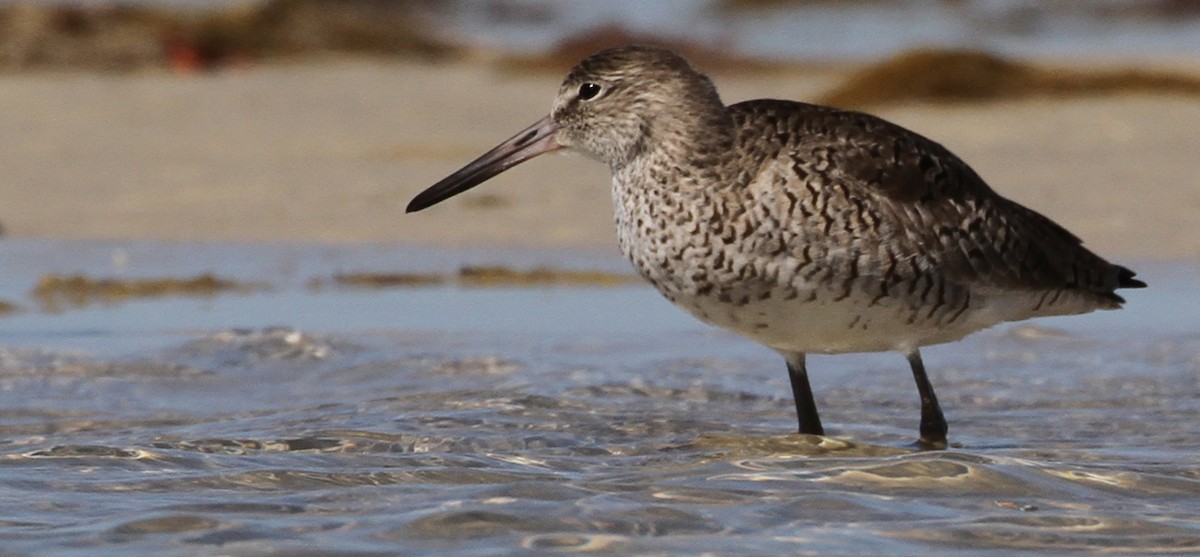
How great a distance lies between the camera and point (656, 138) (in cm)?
621

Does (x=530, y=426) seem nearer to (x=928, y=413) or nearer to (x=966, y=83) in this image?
(x=928, y=413)

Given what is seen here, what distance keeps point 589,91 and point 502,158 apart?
1.54 feet

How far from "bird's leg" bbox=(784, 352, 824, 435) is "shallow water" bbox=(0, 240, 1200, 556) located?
0.30 feet

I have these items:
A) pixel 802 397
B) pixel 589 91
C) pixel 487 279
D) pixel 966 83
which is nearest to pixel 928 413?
pixel 802 397

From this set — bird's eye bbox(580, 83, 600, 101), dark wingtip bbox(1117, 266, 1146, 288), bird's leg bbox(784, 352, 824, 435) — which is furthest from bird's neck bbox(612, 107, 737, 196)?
dark wingtip bbox(1117, 266, 1146, 288)

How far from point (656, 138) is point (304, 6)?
13346 millimetres

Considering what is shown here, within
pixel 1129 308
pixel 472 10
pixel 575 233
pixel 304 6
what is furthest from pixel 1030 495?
pixel 472 10

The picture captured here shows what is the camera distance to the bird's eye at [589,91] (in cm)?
639

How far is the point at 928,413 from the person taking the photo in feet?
21.0

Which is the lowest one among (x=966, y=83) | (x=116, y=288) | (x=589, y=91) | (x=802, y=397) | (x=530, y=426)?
(x=530, y=426)

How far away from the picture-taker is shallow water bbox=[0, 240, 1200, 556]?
4914 mm

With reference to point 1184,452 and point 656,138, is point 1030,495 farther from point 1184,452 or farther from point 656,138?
point 656,138

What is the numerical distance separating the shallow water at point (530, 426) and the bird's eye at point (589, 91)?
38.2 inches

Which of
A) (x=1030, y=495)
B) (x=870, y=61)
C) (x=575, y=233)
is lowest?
(x=1030, y=495)
